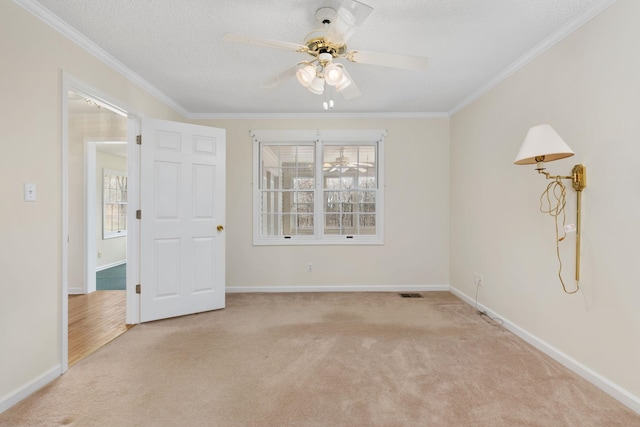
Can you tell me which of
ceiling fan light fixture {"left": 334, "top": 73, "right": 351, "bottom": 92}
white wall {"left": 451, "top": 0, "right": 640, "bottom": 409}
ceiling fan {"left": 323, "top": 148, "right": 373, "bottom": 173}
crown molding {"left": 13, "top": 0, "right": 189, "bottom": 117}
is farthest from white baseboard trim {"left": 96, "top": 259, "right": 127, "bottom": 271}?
white wall {"left": 451, "top": 0, "right": 640, "bottom": 409}

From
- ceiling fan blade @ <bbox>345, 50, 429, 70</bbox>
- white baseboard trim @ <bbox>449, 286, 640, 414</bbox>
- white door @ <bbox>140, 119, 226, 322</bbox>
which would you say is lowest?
white baseboard trim @ <bbox>449, 286, 640, 414</bbox>

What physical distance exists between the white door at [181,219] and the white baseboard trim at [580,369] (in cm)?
311

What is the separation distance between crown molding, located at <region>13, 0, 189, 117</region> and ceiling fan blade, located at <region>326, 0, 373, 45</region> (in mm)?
1920

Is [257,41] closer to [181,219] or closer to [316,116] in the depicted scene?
[181,219]

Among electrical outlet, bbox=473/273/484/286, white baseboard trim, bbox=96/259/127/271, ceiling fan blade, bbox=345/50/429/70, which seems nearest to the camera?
ceiling fan blade, bbox=345/50/429/70

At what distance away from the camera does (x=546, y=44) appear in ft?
8.15

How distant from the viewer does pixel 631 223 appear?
1.86m

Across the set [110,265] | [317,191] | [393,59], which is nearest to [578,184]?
[393,59]

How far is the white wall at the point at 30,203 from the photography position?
1.88 meters

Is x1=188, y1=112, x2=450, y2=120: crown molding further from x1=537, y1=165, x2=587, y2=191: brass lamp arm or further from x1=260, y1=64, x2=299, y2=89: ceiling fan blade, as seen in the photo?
x1=537, y1=165, x2=587, y2=191: brass lamp arm

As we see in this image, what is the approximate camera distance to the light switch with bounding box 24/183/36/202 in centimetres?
201

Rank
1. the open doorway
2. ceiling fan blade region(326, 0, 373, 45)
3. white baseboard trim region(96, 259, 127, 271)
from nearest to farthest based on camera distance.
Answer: ceiling fan blade region(326, 0, 373, 45)
the open doorway
white baseboard trim region(96, 259, 127, 271)

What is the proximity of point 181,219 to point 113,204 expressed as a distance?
14.0ft

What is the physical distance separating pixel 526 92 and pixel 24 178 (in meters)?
3.91
